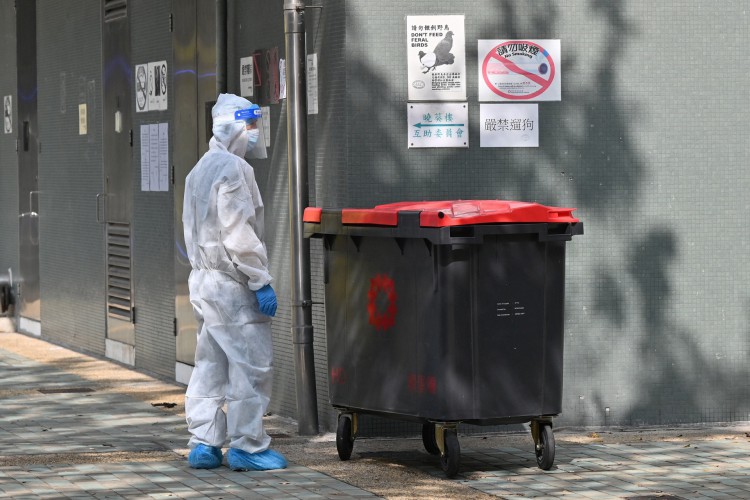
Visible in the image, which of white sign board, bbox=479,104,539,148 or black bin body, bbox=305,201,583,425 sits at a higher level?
white sign board, bbox=479,104,539,148

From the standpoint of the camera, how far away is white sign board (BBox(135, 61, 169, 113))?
12.7 metres

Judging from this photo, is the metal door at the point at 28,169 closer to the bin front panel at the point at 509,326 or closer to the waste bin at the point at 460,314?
the waste bin at the point at 460,314

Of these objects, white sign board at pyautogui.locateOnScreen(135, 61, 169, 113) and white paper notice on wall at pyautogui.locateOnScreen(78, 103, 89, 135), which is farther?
white paper notice on wall at pyautogui.locateOnScreen(78, 103, 89, 135)

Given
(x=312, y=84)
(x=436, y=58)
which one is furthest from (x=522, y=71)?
(x=312, y=84)

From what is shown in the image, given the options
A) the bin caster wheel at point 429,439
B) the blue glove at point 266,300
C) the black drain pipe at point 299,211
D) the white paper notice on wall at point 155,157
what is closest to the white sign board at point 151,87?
the white paper notice on wall at point 155,157

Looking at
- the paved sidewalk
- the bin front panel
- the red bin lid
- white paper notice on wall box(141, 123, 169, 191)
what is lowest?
the paved sidewalk

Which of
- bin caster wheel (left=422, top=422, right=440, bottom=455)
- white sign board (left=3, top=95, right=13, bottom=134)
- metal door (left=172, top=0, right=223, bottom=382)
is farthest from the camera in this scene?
white sign board (left=3, top=95, right=13, bottom=134)

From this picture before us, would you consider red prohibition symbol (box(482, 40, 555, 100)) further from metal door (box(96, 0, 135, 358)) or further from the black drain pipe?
metal door (box(96, 0, 135, 358))

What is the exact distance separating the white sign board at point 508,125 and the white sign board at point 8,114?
29.9ft

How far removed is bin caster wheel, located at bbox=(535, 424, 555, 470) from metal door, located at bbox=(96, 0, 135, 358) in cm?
589

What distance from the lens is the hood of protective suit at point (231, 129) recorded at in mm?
8688

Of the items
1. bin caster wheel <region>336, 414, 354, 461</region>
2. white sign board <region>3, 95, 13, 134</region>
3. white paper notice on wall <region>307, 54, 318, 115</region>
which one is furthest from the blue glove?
white sign board <region>3, 95, 13, 134</region>

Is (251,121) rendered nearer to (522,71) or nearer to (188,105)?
(522,71)

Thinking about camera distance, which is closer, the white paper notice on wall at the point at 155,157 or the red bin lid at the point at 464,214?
the red bin lid at the point at 464,214
